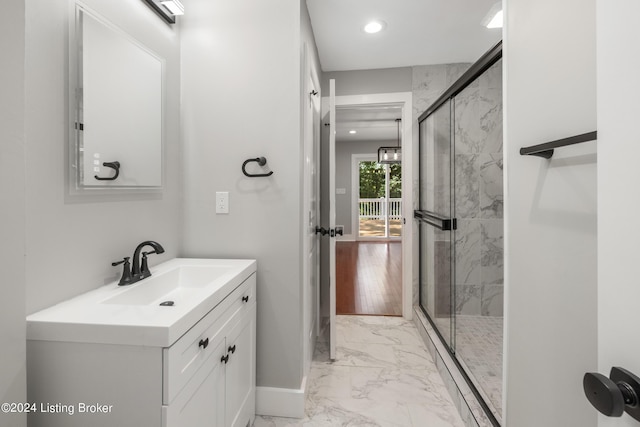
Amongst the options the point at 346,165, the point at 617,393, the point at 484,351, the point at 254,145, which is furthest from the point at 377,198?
the point at 617,393

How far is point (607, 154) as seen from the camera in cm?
48

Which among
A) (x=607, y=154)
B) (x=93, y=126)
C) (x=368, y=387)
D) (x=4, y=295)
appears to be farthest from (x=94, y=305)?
(x=368, y=387)

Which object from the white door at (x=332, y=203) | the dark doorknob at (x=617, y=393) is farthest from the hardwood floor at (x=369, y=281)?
the dark doorknob at (x=617, y=393)

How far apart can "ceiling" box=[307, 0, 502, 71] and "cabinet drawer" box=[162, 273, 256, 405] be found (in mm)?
2078

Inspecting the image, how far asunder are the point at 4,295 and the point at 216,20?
1.65 meters

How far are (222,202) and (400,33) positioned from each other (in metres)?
1.99

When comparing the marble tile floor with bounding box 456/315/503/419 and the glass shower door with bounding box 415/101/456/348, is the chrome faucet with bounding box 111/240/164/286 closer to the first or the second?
the marble tile floor with bounding box 456/315/503/419

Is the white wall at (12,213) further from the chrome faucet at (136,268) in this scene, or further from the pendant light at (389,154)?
the pendant light at (389,154)

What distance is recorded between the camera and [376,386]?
207cm

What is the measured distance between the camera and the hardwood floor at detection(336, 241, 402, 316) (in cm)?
351

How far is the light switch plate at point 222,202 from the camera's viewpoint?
178 cm

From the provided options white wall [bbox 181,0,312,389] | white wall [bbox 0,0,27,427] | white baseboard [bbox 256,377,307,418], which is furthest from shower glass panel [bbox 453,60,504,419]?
white wall [bbox 0,0,27,427]

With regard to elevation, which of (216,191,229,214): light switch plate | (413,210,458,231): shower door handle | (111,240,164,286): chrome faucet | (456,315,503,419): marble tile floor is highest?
(216,191,229,214): light switch plate

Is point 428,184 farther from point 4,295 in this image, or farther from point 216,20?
point 4,295
